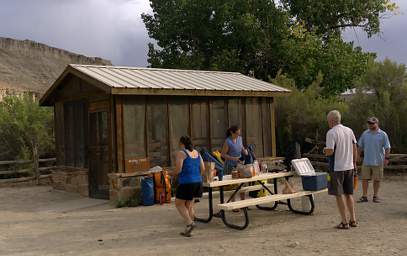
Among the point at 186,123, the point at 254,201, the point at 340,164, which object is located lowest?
the point at 254,201

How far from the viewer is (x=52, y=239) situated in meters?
8.15

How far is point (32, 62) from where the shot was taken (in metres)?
57.3

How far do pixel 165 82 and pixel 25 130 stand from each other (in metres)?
7.09

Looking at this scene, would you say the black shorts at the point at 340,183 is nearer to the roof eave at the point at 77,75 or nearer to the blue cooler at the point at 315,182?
the blue cooler at the point at 315,182

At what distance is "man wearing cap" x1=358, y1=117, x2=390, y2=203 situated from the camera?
33.7 feet

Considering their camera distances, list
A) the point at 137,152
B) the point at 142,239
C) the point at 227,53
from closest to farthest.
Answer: the point at 142,239 → the point at 137,152 → the point at 227,53

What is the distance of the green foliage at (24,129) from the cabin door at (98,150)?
17.5 feet

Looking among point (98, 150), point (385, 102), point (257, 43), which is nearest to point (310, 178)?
point (98, 150)

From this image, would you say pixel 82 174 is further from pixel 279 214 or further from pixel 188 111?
pixel 279 214

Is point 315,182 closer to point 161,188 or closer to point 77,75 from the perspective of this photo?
point 161,188

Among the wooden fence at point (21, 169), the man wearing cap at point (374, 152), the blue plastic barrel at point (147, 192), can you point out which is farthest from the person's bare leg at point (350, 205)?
the wooden fence at point (21, 169)

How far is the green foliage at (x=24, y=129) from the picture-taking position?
57.0 feet

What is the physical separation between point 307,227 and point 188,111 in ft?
17.3

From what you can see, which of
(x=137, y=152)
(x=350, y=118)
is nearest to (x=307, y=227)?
(x=137, y=152)
